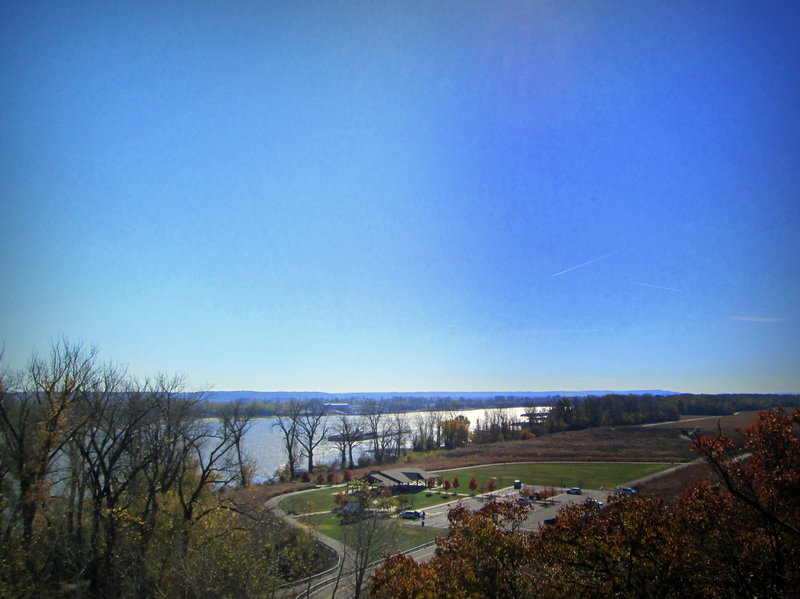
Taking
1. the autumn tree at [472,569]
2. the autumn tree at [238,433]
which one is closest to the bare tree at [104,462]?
the autumn tree at [238,433]

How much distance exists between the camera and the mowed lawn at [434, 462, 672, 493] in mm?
59331

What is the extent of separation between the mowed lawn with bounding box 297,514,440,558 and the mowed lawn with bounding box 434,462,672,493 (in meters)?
20.4

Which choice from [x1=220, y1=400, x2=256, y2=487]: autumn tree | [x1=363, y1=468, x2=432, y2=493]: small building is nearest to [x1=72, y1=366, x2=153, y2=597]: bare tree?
[x1=220, y1=400, x2=256, y2=487]: autumn tree

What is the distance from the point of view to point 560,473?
2625 inches

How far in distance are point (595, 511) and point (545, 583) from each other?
140 inches

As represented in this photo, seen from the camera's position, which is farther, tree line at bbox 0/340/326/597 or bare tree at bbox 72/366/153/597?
bare tree at bbox 72/366/153/597

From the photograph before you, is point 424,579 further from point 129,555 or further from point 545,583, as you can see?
point 129,555

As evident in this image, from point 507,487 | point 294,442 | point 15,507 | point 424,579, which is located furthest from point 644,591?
point 294,442

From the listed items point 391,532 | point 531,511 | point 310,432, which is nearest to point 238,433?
point 391,532

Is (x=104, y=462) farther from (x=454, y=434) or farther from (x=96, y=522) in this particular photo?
(x=454, y=434)

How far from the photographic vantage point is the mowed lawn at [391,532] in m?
27.5

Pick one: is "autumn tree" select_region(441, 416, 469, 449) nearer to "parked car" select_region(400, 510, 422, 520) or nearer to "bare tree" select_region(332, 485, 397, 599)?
"parked car" select_region(400, 510, 422, 520)

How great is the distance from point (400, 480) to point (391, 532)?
104 ft

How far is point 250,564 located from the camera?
62.4ft
